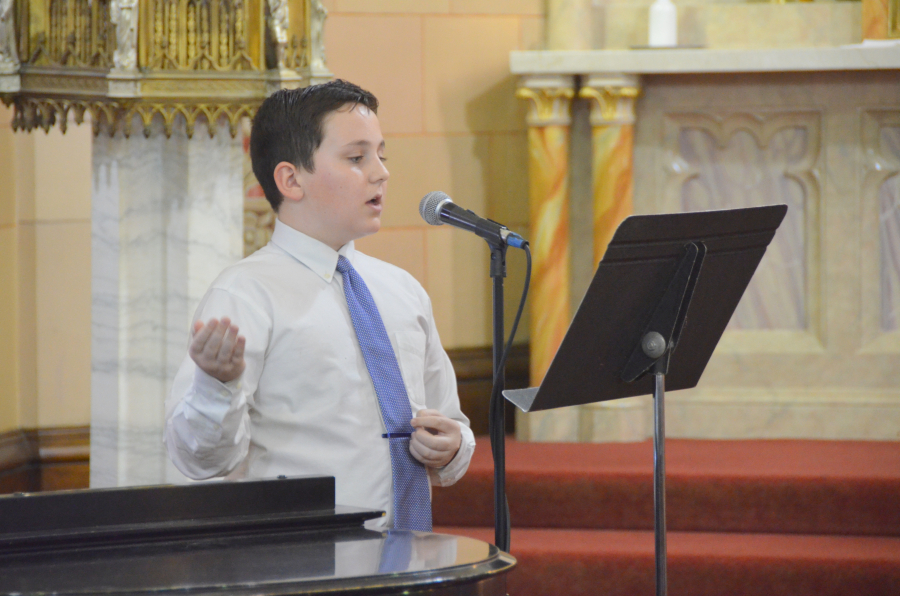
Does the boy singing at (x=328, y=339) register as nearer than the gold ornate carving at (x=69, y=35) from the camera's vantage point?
Yes

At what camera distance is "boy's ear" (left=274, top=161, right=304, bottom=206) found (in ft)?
7.12

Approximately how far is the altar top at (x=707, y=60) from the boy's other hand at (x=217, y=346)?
2.85m

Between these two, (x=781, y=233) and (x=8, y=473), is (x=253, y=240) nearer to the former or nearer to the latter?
(x=8, y=473)

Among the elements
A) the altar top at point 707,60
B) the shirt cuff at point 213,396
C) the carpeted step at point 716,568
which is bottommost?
the carpeted step at point 716,568

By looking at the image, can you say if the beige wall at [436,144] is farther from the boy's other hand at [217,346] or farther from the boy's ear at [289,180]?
the boy's other hand at [217,346]

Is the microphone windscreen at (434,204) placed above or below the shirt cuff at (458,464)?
above

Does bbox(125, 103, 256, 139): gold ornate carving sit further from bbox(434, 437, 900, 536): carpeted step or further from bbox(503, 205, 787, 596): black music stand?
bbox(434, 437, 900, 536): carpeted step

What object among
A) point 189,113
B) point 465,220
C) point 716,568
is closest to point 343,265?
point 465,220

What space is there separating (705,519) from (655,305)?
2.03m

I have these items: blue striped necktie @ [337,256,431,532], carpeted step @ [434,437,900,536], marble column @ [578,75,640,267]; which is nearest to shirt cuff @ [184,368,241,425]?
blue striped necktie @ [337,256,431,532]

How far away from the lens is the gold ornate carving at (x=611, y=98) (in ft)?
14.1

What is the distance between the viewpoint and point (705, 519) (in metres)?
3.88

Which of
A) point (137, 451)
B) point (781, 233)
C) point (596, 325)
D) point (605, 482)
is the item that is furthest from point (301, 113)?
point (781, 233)

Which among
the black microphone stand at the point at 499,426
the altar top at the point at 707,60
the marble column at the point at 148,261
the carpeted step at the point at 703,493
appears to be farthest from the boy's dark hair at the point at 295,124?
the altar top at the point at 707,60
